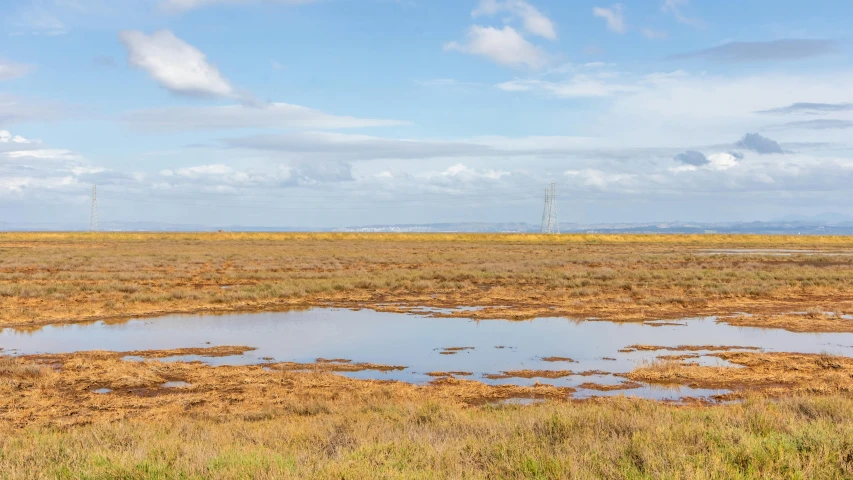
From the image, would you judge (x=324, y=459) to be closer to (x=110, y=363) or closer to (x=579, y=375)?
(x=579, y=375)

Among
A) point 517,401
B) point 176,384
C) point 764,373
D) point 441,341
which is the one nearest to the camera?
point 517,401

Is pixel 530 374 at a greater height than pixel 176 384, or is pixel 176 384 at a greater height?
pixel 530 374

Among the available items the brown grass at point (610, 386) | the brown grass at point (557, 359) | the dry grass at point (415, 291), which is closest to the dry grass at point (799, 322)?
the dry grass at point (415, 291)

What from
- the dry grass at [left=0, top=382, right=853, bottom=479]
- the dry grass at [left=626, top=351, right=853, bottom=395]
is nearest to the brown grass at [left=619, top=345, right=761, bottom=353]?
the dry grass at [left=626, top=351, right=853, bottom=395]

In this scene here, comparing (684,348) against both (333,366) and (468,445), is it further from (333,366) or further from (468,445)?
(468,445)

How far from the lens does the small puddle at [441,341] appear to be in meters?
Result: 15.6

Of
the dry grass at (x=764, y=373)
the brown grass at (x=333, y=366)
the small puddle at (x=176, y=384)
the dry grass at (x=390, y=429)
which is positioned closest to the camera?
the dry grass at (x=390, y=429)

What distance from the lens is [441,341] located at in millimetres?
19766

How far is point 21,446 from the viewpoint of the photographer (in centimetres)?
865

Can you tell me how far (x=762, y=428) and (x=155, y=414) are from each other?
937 centimetres

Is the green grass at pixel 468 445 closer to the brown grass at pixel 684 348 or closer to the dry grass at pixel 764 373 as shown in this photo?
the dry grass at pixel 764 373

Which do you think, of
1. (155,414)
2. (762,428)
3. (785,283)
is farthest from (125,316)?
(785,283)

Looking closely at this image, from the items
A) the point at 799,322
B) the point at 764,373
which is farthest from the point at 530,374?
the point at 799,322

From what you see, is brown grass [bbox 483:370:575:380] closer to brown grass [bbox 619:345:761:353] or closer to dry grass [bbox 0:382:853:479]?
brown grass [bbox 619:345:761:353]
